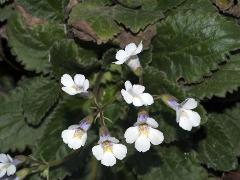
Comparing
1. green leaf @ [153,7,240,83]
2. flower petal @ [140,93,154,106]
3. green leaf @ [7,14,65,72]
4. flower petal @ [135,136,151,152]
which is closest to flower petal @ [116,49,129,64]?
flower petal @ [140,93,154,106]

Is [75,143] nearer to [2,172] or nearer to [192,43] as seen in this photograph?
[2,172]

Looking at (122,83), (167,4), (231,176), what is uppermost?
(167,4)

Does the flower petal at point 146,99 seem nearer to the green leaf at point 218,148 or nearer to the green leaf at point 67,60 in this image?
the green leaf at point 67,60

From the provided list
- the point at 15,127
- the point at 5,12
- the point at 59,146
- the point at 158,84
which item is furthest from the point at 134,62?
the point at 5,12

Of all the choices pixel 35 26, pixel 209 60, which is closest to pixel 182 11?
pixel 209 60

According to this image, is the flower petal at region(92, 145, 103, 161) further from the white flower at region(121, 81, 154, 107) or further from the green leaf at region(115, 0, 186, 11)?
the green leaf at region(115, 0, 186, 11)

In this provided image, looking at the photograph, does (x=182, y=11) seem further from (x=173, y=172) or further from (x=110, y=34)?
(x=173, y=172)
